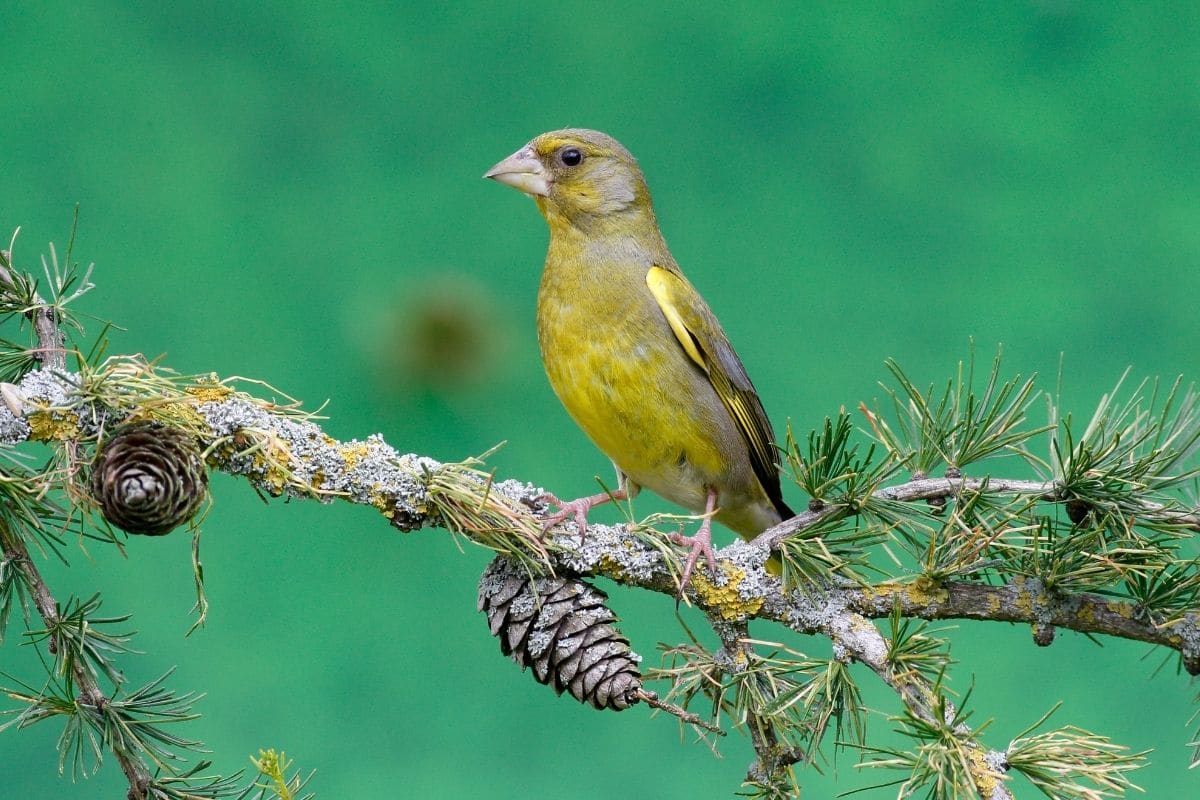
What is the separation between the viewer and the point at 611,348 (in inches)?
47.6

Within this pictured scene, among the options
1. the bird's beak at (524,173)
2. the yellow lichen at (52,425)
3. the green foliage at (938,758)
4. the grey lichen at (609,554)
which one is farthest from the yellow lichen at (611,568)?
the bird's beak at (524,173)

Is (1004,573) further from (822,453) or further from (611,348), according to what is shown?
(611,348)

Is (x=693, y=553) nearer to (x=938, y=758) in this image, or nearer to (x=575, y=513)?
(x=575, y=513)

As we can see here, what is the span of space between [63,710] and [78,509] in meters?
0.12

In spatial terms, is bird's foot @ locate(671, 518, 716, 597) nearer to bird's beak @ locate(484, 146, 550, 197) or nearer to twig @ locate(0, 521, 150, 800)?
twig @ locate(0, 521, 150, 800)

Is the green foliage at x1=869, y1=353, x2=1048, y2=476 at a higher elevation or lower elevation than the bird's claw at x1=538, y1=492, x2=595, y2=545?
higher

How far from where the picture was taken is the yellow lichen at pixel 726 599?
0.85 meters

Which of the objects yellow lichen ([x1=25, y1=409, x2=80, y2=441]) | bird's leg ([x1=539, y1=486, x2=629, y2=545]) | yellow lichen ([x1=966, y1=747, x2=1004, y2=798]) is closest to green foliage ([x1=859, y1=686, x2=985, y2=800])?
yellow lichen ([x1=966, y1=747, x2=1004, y2=798])

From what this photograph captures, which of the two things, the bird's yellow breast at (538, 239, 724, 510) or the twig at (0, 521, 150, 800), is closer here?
the twig at (0, 521, 150, 800)

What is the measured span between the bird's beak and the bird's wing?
16 cm

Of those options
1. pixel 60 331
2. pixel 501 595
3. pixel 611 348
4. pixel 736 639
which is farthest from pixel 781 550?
pixel 60 331

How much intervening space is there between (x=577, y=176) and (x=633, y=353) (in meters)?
0.25

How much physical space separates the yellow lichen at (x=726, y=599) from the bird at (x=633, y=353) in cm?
30

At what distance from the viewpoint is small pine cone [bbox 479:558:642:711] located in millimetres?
775
